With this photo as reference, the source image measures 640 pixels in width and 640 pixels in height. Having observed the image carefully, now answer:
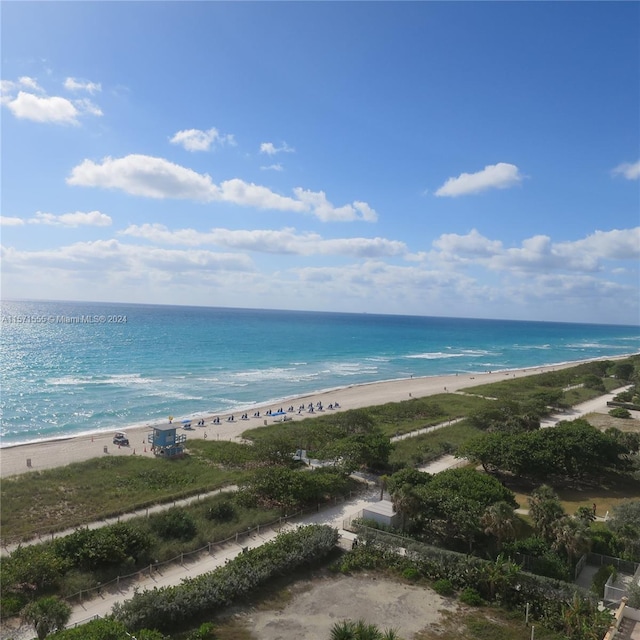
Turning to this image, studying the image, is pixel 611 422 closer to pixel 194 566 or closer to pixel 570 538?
pixel 570 538

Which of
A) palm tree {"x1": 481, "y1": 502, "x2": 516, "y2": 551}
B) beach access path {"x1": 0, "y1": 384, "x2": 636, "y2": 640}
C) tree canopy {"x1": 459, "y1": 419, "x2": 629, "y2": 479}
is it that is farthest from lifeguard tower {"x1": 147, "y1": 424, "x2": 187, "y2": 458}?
palm tree {"x1": 481, "y1": 502, "x2": 516, "y2": 551}

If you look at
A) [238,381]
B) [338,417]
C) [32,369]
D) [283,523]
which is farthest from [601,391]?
[32,369]

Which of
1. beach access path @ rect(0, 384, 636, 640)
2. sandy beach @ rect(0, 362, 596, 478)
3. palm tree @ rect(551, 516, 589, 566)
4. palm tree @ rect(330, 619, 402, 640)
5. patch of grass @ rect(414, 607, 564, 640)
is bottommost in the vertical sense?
sandy beach @ rect(0, 362, 596, 478)

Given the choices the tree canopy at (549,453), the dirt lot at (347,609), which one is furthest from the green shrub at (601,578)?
the tree canopy at (549,453)

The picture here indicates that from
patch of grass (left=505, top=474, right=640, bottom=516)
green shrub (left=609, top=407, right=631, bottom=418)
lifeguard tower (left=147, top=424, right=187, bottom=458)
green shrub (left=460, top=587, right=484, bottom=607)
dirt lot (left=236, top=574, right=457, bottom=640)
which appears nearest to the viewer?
dirt lot (left=236, top=574, right=457, bottom=640)

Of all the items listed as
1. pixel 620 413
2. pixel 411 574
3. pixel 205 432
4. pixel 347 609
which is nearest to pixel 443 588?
pixel 411 574

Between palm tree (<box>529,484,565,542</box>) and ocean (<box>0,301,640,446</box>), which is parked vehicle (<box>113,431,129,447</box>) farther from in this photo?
palm tree (<box>529,484,565,542</box>)
